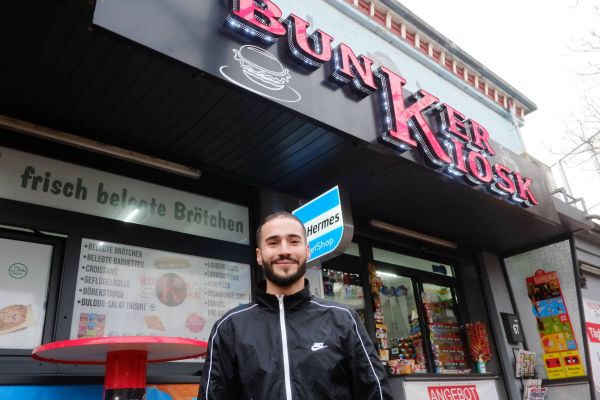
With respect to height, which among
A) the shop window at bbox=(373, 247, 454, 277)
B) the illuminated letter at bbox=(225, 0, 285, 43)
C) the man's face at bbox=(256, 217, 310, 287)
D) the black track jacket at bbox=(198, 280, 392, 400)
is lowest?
the black track jacket at bbox=(198, 280, 392, 400)

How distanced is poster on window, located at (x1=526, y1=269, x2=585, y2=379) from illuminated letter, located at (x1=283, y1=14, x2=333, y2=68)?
231 inches

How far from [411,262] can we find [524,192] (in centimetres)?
204

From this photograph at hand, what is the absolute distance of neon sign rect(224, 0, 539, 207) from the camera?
156 inches

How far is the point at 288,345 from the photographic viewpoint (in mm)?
1905

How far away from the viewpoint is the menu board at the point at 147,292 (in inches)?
156

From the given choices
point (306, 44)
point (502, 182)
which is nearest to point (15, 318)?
point (306, 44)

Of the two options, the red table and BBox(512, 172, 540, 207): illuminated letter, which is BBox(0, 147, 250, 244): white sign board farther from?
BBox(512, 172, 540, 207): illuminated letter

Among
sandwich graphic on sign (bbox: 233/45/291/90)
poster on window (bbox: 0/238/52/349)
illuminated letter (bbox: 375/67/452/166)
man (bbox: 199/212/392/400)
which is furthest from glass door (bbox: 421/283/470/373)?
man (bbox: 199/212/392/400)

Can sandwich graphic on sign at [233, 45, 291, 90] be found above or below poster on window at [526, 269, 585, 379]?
above

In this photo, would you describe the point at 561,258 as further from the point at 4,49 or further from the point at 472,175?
the point at 4,49

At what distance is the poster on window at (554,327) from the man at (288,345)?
22.4 ft

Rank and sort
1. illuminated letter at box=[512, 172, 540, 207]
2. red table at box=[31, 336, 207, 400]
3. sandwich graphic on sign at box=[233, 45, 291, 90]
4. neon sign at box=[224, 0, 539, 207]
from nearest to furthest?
1. red table at box=[31, 336, 207, 400]
2. sandwich graphic on sign at box=[233, 45, 291, 90]
3. neon sign at box=[224, 0, 539, 207]
4. illuminated letter at box=[512, 172, 540, 207]

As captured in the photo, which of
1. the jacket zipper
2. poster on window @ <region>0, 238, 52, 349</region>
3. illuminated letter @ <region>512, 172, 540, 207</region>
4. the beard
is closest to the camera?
the jacket zipper

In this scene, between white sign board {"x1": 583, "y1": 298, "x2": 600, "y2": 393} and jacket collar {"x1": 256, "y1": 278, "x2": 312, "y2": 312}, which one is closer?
jacket collar {"x1": 256, "y1": 278, "x2": 312, "y2": 312}
